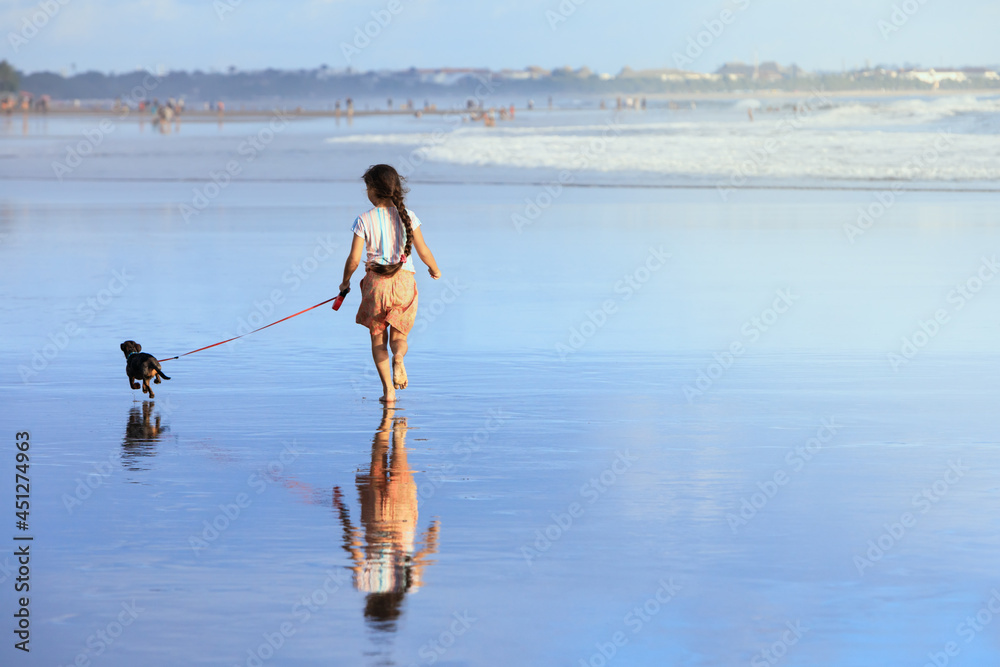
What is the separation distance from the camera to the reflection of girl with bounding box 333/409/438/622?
4.72 metres

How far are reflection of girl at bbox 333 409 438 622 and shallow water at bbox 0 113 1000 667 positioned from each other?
0.7 inches

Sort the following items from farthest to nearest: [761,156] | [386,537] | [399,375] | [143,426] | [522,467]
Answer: [761,156] < [399,375] < [143,426] < [522,467] < [386,537]

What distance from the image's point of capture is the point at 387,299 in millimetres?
8609

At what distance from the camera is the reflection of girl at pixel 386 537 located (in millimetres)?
4723

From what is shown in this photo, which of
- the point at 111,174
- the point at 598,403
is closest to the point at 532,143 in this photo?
the point at 111,174

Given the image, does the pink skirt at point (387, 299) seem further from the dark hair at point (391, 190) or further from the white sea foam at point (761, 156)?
the white sea foam at point (761, 156)

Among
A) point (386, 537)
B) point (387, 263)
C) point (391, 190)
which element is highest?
point (391, 190)

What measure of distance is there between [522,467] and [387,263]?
237 cm

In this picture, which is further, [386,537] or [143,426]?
[143,426]

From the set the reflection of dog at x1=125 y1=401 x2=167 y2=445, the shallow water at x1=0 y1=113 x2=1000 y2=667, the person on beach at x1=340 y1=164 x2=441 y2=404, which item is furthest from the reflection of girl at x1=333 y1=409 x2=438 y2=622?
the person on beach at x1=340 y1=164 x2=441 y2=404

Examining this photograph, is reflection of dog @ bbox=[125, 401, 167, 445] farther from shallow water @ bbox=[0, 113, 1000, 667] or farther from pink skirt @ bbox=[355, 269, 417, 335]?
pink skirt @ bbox=[355, 269, 417, 335]

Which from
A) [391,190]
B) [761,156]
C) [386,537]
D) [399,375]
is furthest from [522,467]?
[761,156]

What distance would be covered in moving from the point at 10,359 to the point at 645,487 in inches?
206

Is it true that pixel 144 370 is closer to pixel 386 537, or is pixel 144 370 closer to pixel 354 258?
pixel 354 258
